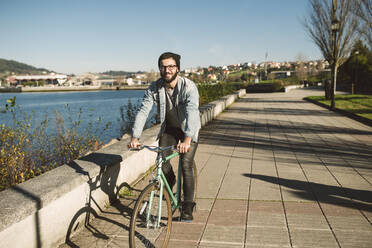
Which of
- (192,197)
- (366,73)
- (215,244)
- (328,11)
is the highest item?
(328,11)

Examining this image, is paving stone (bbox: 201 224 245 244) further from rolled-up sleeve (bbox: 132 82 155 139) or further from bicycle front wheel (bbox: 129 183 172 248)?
rolled-up sleeve (bbox: 132 82 155 139)

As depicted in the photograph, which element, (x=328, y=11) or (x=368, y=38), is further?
(x=328, y=11)

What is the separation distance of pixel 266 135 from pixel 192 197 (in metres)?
6.42

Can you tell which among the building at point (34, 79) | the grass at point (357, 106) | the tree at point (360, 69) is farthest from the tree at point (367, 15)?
the building at point (34, 79)

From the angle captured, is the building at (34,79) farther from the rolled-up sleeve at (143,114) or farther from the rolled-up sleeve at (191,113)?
the rolled-up sleeve at (191,113)

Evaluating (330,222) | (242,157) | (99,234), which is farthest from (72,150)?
(330,222)

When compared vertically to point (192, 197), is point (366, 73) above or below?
above

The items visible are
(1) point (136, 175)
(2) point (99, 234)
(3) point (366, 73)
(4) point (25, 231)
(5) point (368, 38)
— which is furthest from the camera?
(3) point (366, 73)

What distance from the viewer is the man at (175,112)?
320 cm

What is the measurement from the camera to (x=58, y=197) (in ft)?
9.86

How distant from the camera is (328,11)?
19312mm

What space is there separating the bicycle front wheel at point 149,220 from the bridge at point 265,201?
18 cm

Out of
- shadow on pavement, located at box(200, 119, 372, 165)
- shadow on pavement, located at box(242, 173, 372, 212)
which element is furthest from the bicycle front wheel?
shadow on pavement, located at box(200, 119, 372, 165)

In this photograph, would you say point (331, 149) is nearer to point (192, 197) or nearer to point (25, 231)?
point (192, 197)
